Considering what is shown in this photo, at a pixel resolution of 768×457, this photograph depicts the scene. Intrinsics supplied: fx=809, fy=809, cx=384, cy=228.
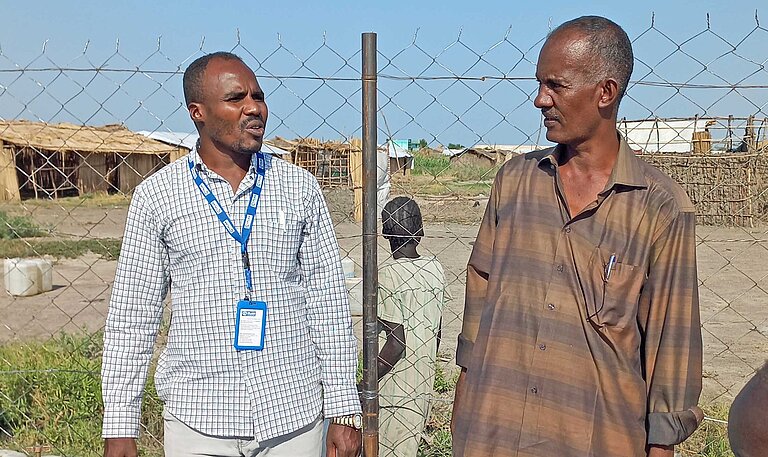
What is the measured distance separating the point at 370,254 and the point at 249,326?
670 mm

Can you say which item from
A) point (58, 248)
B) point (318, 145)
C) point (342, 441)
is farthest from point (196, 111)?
point (58, 248)

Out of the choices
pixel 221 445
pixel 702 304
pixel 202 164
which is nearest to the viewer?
pixel 221 445

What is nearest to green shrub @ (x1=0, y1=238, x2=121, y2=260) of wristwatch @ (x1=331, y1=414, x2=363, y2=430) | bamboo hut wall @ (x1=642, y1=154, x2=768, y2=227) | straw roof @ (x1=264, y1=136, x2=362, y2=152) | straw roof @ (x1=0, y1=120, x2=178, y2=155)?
straw roof @ (x1=0, y1=120, x2=178, y2=155)

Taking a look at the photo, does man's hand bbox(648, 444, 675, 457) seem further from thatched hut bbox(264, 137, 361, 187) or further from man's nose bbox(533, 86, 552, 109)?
thatched hut bbox(264, 137, 361, 187)

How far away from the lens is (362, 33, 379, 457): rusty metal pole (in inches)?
116

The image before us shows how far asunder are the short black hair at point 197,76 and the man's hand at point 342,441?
1149mm

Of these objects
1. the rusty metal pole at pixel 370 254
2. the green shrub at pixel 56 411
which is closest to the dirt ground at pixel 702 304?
the green shrub at pixel 56 411

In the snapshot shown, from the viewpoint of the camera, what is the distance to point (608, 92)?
218 cm

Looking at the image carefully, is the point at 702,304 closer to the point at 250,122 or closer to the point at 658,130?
the point at 658,130

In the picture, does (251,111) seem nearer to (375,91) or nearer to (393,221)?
(375,91)

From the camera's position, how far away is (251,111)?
2525 millimetres

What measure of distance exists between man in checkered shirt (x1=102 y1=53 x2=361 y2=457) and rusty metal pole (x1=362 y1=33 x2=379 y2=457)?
411mm

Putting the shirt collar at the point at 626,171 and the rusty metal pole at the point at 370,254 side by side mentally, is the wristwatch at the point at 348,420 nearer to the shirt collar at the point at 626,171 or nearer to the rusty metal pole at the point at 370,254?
the rusty metal pole at the point at 370,254

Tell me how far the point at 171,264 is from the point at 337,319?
56cm
